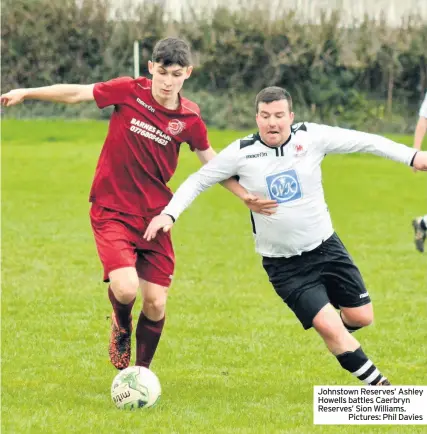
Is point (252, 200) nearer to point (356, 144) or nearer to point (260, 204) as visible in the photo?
point (260, 204)

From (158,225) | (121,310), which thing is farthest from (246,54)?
(158,225)

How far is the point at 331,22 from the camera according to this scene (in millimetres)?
33375

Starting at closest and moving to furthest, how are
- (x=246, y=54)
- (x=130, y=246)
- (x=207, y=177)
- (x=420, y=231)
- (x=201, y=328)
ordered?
(x=207, y=177), (x=130, y=246), (x=201, y=328), (x=420, y=231), (x=246, y=54)

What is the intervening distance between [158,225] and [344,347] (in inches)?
60.8

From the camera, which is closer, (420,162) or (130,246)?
(420,162)

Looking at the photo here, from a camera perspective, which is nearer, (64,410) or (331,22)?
(64,410)

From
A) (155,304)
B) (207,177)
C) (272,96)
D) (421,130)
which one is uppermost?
(272,96)

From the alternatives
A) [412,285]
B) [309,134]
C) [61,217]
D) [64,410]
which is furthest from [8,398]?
[61,217]

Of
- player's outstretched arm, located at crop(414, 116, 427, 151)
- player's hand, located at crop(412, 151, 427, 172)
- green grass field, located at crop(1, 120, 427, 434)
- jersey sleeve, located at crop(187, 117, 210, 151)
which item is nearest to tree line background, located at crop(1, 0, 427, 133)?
green grass field, located at crop(1, 120, 427, 434)

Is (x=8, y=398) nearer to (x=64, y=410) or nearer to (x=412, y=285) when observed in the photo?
(x=64, y=410)

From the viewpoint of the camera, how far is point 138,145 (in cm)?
822

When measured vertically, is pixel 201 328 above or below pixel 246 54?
above

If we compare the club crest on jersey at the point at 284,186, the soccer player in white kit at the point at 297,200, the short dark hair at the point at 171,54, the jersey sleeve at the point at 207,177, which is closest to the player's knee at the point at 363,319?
the soccer player in white kit at the point at 297,200

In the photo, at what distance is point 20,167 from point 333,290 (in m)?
17.8
